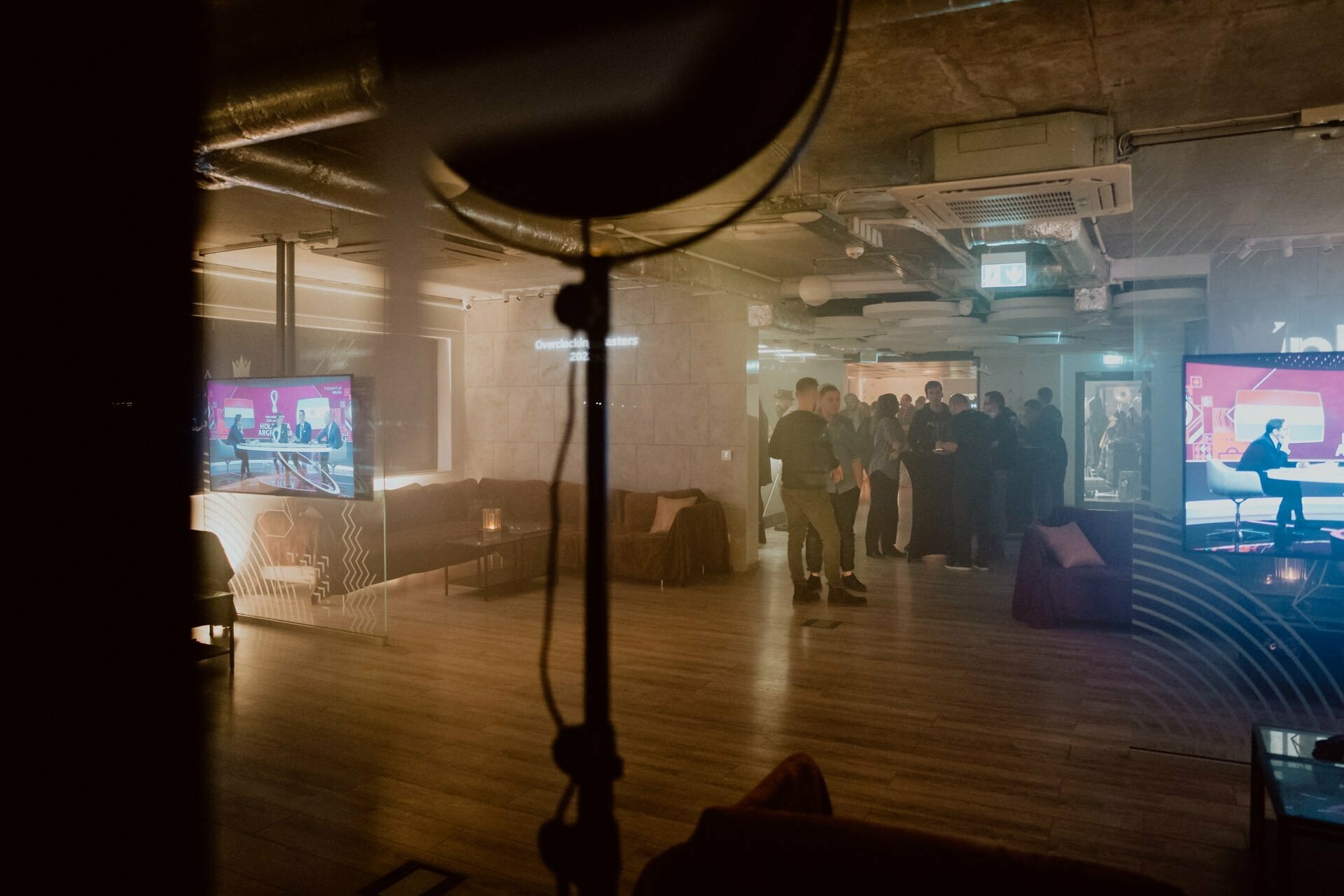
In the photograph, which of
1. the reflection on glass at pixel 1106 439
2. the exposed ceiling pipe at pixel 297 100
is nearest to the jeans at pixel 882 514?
the reflection on glass at pixel 1106 439

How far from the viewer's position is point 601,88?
76 centimetres

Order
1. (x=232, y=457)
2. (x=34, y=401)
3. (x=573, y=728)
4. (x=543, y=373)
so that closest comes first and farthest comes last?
(x=573, y=728), (x=34, y=401), (x=232, y=457), (x=543, y=373)

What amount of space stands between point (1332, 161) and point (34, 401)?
7026mm

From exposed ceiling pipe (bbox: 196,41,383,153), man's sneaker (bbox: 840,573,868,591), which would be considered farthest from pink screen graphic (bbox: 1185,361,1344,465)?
exposed ceiling pipe (bbox: 196,41,383,153)

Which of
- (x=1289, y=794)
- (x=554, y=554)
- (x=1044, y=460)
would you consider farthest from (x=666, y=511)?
(x=554, y=554)

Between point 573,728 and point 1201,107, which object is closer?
point 573,728

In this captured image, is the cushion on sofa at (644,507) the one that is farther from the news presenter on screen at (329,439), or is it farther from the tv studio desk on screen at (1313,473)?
the tv studio desk on screen at (1313,473)

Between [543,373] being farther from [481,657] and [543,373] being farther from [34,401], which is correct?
[34,401]

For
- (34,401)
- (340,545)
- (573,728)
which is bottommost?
(340,545)

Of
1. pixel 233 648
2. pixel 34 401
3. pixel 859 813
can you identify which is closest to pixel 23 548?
pixel 34 401

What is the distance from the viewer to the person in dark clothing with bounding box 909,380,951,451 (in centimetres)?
891

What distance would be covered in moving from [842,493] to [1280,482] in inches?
164

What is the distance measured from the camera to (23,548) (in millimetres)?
3898

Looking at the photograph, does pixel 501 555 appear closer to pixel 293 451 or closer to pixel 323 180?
pixel 293 451
